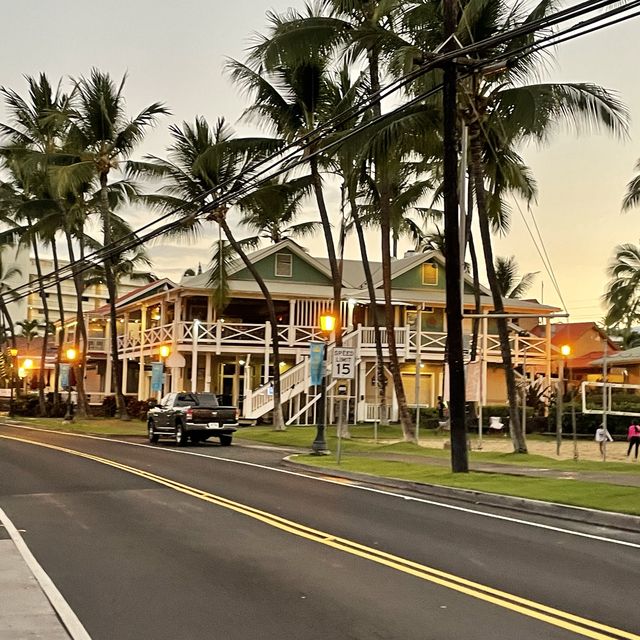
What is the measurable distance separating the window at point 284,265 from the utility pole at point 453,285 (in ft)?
92.3

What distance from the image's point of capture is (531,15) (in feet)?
73.5

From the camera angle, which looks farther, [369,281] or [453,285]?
[369,281]

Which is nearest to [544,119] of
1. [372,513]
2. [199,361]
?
[372,513]

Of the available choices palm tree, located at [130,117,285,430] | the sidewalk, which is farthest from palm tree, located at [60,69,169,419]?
the sidewalk

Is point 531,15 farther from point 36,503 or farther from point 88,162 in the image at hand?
point 88,162

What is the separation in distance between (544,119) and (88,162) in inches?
972

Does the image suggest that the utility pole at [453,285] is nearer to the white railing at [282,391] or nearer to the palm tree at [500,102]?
the palm tree at [500,102]

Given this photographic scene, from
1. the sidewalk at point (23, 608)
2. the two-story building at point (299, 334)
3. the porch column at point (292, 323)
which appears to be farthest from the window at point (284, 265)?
the sidewalk at point (23, 608)

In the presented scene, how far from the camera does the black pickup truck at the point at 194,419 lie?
29828mm

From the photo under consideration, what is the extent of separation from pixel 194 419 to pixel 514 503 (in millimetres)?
16581

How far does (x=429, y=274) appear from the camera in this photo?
47281 millimetres

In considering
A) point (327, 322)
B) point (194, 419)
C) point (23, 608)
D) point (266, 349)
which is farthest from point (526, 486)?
point (266, 349)

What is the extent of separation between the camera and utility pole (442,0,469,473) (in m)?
18.6

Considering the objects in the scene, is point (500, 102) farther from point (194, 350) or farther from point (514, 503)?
point (194, 350)
